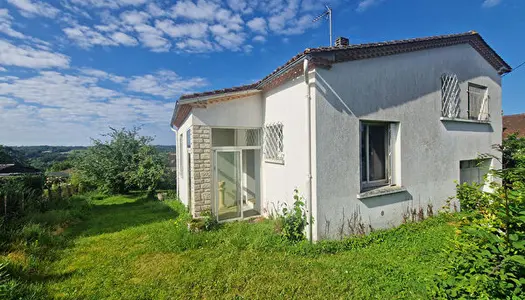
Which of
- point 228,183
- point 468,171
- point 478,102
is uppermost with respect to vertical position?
point 478,102

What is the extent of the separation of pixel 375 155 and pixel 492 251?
14.9ft

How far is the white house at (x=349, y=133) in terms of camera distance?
5.85 m

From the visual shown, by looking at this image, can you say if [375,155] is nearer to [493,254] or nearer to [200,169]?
[493,254]

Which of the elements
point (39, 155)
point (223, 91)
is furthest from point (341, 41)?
point (39, 155)

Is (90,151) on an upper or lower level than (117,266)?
upper

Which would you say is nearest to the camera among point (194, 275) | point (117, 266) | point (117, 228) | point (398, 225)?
point (194, 275)

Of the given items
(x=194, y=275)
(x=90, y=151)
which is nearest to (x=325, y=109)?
(x=194, y=275)

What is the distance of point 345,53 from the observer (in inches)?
234

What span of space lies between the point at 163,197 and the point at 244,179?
682 cm

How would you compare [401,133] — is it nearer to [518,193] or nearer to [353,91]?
[353,91]

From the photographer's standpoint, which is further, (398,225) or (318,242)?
(398,225)

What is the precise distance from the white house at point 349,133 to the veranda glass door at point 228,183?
35 millimetres

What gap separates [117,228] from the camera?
7820 millimetres

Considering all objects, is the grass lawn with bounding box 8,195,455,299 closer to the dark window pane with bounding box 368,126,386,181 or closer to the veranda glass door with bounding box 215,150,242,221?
the veranda glass door with bounding box 215,150,242,221
